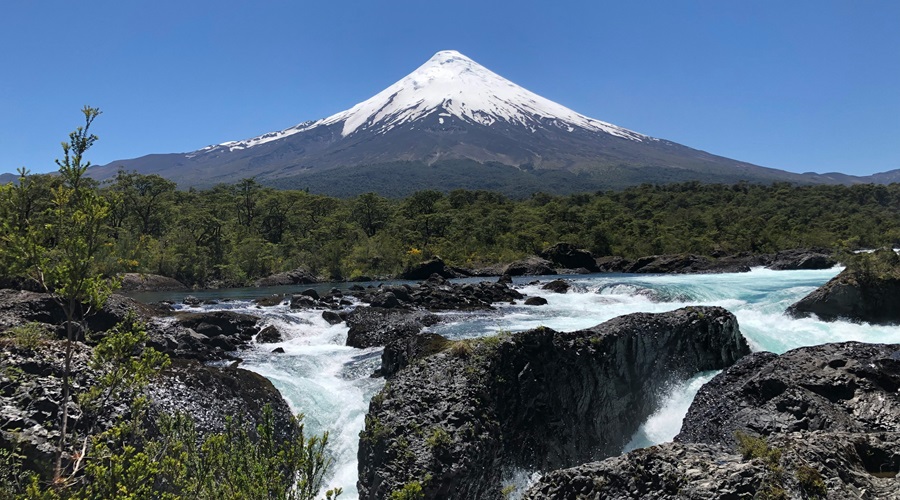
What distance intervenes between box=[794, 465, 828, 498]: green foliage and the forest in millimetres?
36865

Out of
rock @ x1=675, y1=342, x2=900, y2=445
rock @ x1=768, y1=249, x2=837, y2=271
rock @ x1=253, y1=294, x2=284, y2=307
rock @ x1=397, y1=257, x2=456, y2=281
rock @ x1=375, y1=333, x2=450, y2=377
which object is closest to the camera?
rock @ x1=675, y1=342, x2=900, y2=445

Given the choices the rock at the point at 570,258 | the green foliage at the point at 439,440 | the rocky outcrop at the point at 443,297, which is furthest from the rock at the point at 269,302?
the rock at the point at 570,258

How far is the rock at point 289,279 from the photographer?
1571 inches

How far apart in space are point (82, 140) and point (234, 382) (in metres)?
5.83

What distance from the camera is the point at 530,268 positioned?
1737 inches

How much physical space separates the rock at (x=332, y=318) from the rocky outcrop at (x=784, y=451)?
14.0 metres

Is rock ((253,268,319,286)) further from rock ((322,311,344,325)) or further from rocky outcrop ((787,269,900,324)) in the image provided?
rocky outcrop ((787,269,900,324))

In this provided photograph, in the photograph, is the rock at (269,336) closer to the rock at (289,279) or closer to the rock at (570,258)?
the rock at (289,279)

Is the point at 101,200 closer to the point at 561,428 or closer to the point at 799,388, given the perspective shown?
the point at 561,428

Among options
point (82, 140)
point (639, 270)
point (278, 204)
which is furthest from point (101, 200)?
point (278, 204)

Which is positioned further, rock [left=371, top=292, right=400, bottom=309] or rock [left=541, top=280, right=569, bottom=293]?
rock [left=541, top=280, right=569, bottom=293]

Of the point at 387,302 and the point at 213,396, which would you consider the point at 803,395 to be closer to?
the point at 213,396

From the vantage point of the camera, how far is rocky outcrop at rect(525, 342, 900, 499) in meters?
3.41

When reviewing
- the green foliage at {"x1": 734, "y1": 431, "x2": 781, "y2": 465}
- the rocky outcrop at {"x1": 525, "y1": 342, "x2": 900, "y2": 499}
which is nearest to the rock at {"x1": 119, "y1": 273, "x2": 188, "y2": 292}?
the rocky outcrop at {"x1": 525, "y1": 342, "x2": 900, "y2": 499}
